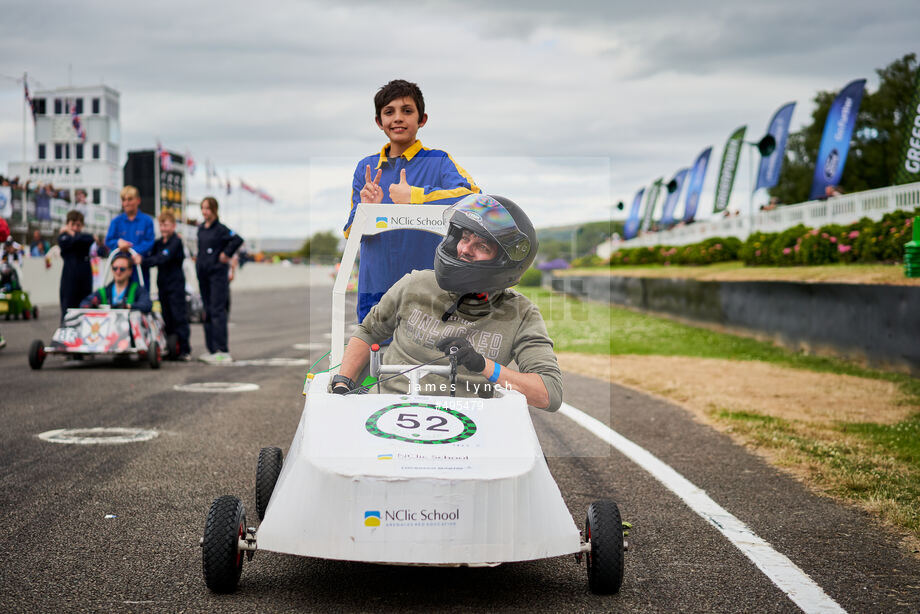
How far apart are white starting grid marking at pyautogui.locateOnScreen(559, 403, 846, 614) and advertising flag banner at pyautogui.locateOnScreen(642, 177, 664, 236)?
64578 millimetres

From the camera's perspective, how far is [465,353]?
3857mm

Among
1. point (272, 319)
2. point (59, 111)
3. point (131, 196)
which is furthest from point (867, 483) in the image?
point (59, 111)

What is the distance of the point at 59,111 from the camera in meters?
103

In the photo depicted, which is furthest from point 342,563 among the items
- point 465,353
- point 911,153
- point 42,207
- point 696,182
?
point 696,182

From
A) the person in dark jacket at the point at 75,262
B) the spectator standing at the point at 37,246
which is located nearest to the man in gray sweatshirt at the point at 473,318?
the person in dark jacket at the point at 75,262

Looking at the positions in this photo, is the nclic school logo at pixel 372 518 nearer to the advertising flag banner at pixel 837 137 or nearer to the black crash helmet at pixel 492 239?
the black crash helmet at pixel 492 239

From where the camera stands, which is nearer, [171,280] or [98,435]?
[98,435]

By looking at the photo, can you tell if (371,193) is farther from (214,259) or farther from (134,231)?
(134,231)

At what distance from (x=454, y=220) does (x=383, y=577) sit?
1485mm

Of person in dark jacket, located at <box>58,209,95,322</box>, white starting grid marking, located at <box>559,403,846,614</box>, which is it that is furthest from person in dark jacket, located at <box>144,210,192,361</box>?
white starting grid marking, located at <box>559,403,846,614</box>

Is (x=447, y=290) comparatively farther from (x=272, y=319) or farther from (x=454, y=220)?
(x=272, y=319)

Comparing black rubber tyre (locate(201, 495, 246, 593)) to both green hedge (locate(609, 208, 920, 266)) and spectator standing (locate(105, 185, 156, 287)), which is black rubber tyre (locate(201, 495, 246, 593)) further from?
green hedge (locate(609, 208, 920, 266))

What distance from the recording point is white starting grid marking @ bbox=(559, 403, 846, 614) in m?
3.67

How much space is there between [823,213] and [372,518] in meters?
21.8
